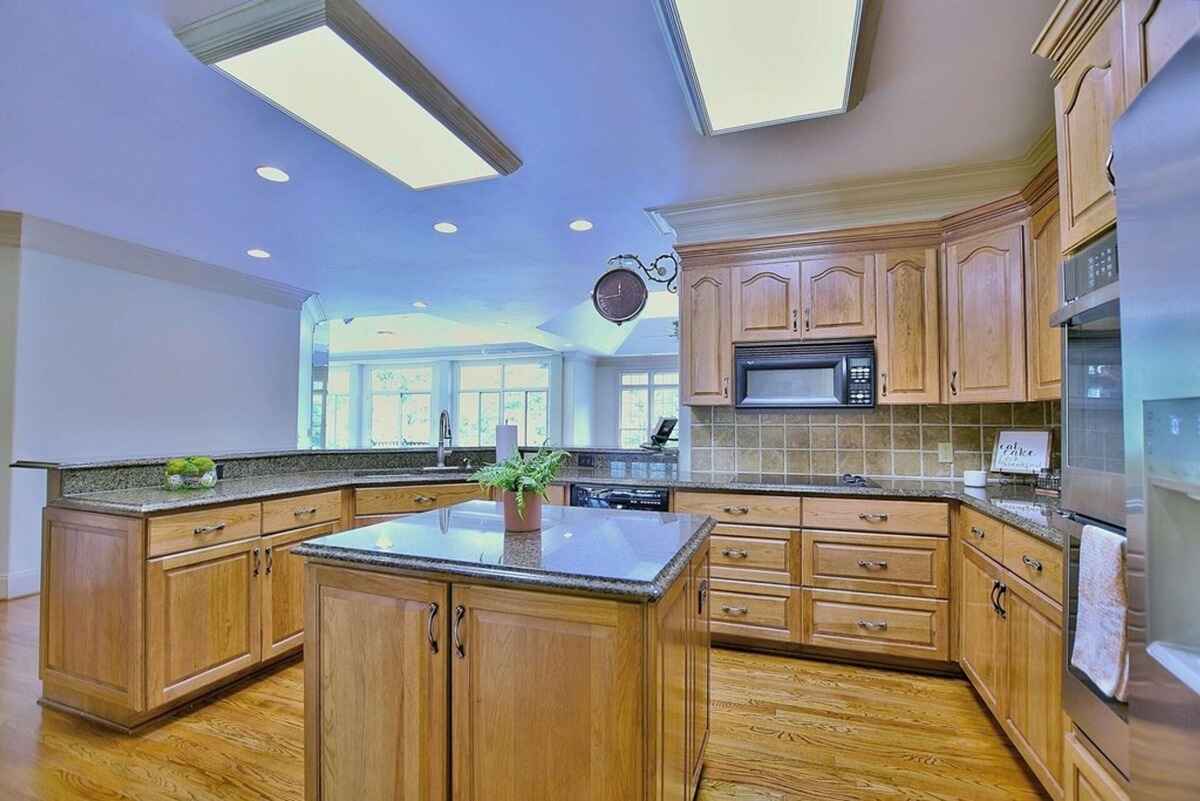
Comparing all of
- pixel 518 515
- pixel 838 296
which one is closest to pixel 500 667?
pixel 518 515

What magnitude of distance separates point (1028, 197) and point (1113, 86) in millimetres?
1550

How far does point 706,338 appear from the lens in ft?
11.2

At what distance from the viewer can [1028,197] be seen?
8.42ft

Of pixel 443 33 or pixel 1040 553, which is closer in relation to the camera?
pixel 1040 553

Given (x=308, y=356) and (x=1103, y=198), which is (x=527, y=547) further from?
(x=308, y=356)

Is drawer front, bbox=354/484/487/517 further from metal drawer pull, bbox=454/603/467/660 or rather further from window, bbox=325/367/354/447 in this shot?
window, bbox=325/367/354/447

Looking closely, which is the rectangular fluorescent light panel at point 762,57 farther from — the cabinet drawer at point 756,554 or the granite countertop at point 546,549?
the cabinet drawer at point 756,554

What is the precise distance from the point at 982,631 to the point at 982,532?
409mm

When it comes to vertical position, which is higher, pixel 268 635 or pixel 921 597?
pixel 921 597

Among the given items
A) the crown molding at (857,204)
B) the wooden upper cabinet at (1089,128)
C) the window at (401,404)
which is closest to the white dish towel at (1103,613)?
the wooden upper cabinet at (1089,128)

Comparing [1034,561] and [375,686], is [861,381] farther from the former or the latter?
[375,686]

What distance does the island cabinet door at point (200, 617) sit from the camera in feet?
7.18

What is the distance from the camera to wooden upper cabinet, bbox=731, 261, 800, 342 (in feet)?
10.6

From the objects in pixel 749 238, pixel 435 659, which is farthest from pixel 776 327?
pixel 435 659
